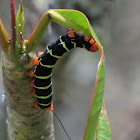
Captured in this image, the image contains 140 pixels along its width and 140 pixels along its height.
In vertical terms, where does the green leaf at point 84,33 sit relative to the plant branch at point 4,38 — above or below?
below

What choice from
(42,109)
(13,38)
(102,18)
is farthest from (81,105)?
(13,38)

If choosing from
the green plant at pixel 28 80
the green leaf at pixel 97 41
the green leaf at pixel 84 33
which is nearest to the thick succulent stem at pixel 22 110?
the green plant at pixel 28 80

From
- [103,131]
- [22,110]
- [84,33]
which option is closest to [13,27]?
[84,33]

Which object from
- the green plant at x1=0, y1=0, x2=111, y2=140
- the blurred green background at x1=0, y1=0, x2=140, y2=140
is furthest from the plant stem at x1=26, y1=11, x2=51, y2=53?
the blurred green background at x1=0, y1=0, x2=140, y2=140

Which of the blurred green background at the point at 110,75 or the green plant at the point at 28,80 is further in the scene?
the blurred green background at the point at 110,75

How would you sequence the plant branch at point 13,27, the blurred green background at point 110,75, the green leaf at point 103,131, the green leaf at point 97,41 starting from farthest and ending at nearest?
the blurred green background at point 110,75 < the green leaf at point 103,131 < the plant branch at point 13,27 < the green leaf at point 97,41

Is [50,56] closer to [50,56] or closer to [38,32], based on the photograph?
[50,56]

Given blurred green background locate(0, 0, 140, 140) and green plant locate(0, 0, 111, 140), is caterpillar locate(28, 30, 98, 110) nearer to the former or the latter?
green plant locate(0, 0, 111, 140)

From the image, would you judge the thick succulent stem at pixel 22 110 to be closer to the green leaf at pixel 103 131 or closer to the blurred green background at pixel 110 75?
the green leaf at pixel 103 131

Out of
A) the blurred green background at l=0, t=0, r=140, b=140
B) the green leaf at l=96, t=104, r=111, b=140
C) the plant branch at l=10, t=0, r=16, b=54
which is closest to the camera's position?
the plant branch at l=10, t=0, r=16, b=54
